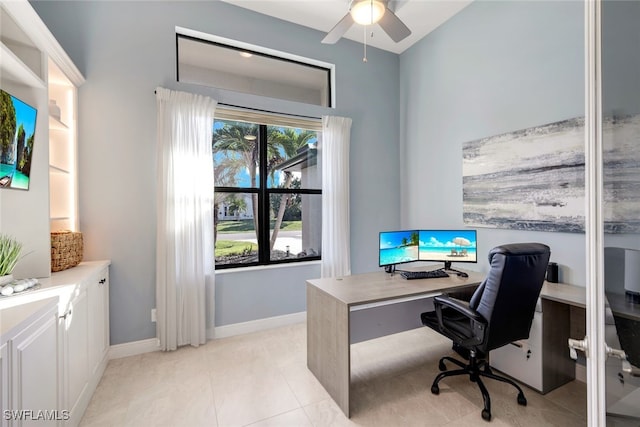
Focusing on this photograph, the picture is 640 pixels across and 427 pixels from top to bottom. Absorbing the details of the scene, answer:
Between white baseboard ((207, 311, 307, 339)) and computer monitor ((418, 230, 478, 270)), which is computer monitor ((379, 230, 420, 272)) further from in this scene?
white baseboard ((207, 311, 307, 339))

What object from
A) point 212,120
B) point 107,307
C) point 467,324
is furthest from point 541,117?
point 107,307

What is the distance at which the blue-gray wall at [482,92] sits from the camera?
2.28m

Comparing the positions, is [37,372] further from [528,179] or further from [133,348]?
[528,179]

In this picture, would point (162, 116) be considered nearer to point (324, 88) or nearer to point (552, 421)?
point (324, 88)

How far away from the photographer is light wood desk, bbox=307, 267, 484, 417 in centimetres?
187

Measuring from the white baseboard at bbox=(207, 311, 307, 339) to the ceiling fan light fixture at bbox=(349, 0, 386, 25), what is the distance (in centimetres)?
306

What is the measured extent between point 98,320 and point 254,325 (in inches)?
57.0

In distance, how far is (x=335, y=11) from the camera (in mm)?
3055

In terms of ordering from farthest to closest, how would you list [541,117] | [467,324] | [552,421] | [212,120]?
[212,120] < [541,117] < [467,324] < [552,421]

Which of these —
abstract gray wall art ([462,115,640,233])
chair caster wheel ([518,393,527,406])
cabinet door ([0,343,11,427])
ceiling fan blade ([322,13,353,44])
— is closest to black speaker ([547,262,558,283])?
abstract gray wall art ([462,115,640,233])

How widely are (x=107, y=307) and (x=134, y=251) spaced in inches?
20.6

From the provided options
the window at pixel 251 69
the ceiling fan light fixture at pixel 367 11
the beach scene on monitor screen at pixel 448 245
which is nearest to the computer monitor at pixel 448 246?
the beach scene on monitor screen at pixel 448 245

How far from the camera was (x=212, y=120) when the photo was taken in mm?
2822

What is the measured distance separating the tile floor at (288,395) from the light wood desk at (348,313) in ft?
0.59
